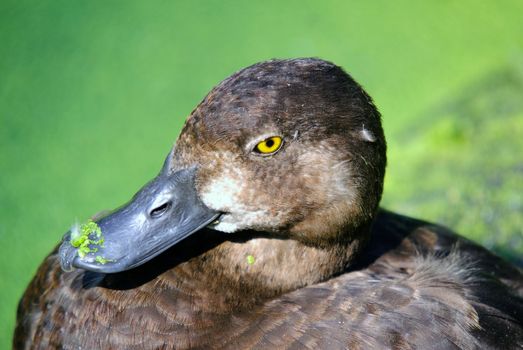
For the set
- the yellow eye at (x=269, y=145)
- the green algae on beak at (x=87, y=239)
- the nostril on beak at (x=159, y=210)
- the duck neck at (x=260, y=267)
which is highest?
the yellow eye at (x=269, y=145)

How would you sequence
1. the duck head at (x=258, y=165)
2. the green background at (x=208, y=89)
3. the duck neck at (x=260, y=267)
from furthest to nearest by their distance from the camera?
1. the green background at (x=208, y=89)
2. the duck neck at (x=260, y=267)
3. the duck head at (x=258, y=165)

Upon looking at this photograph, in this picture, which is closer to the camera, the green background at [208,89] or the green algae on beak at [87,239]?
the green algae on beak at [87,239]

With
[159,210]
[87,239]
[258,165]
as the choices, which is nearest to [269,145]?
[258,165]

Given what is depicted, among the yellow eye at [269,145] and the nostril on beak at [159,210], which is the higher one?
the yellow eye at [269,145]

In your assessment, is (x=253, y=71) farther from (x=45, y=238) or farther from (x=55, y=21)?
(x=55, y=21)

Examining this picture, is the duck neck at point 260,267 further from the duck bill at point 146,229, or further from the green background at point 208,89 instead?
the green background at point 208,89

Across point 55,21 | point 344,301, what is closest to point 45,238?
point 55,21

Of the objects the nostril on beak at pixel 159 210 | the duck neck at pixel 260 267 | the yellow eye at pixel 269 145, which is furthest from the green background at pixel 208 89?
the yellow eye at pixel 269 145

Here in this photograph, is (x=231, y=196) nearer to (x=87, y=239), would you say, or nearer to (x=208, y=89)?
(x=87, y=239)
